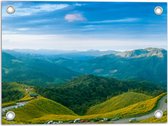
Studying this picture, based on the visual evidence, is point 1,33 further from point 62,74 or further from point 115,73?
point 115,73

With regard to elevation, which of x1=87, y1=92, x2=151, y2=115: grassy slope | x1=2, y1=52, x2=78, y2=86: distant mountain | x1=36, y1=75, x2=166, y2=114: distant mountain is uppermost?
x1=2, y1=52, x2=78, y2=86: distant mountain

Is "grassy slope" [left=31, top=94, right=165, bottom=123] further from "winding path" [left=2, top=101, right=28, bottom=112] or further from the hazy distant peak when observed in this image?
the hazy distant peak

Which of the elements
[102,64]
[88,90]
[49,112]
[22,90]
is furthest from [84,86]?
[22,90]

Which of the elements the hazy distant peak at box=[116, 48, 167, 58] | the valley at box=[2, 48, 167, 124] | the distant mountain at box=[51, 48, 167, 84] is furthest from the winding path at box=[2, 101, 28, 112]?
the hazy distant peak at box=[116, 48, 167, 58]

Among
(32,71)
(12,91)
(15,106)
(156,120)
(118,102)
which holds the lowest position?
(156,120)

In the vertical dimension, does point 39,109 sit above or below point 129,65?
below

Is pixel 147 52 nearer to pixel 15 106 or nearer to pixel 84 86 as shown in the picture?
pixel 84 86

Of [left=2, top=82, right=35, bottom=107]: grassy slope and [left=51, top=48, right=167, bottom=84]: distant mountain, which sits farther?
[left=51, top=48, right=167, bottom=84]: distant mountain

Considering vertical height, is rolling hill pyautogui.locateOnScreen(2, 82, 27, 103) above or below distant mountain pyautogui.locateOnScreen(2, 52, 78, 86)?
below
